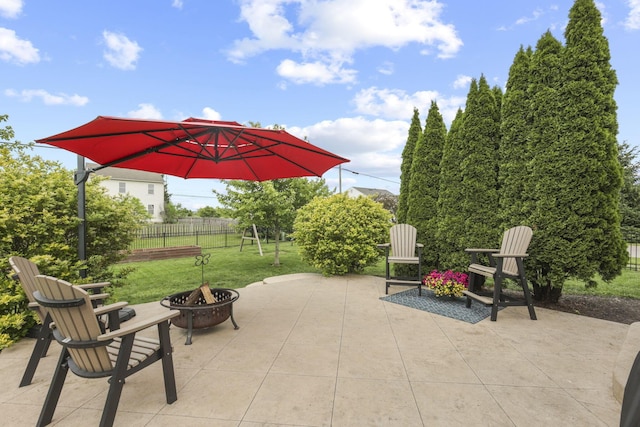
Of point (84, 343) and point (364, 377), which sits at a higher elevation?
point (84, 343)

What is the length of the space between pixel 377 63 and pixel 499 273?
247 inches

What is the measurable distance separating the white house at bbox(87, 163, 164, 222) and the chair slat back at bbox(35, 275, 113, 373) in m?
26.7

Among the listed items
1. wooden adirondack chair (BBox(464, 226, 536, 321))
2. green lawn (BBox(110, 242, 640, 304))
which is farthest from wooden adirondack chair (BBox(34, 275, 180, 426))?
wooden adirondack chair (BBox(464, 226, 536, 321))

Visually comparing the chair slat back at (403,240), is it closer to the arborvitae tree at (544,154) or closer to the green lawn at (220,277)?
the green lawn at (220,277)

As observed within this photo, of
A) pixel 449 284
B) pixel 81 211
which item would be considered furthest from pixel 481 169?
pixel 81 211

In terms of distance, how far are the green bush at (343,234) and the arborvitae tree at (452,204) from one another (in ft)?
4.56

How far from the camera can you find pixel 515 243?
4020 mm

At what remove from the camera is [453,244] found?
17.9 ft

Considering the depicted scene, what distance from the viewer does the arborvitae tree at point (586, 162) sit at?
378 cm

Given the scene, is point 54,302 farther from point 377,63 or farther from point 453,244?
point 377,63

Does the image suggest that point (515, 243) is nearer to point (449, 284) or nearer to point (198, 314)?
point (449, 284)

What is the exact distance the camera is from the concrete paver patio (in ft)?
6.16

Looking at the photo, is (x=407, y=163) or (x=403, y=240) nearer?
(x=403, y=240)

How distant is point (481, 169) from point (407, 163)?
2.13m
